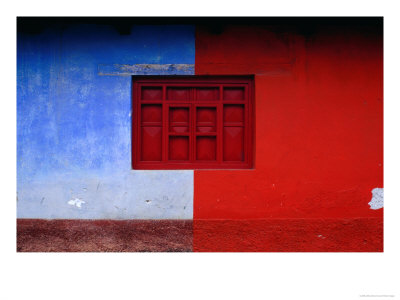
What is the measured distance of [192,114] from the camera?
5.02 metres

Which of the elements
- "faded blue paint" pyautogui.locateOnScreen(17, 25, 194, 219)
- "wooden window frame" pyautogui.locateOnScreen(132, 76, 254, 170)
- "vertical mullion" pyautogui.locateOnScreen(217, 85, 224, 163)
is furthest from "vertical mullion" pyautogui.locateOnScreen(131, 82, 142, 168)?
"vertical mullion" pyautogui.locateOnScreen(217, 85, 224, 163)

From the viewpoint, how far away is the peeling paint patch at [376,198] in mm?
4906

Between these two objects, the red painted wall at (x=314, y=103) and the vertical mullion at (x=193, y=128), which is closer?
the red painted wall at (x=314, y=103)

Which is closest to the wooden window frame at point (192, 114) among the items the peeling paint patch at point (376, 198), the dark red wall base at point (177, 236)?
the dark red wall base at point (177, 236)

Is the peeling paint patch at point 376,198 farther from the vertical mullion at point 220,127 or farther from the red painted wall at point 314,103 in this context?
the vertical mullion at point 220,127

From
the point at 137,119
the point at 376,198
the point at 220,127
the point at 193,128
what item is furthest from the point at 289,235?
the point at 137,119

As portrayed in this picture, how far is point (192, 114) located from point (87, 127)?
148 centimetres

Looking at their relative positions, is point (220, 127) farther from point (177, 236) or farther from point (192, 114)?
point (177, 236)

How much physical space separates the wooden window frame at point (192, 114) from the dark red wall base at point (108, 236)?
2.73ft

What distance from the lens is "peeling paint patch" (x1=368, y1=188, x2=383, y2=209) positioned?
16.1 ft

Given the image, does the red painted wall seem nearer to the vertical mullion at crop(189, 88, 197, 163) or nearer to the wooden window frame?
the wooden window frame

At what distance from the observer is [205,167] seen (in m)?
5.02

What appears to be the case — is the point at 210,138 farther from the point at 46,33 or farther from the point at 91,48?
the point at 46,33

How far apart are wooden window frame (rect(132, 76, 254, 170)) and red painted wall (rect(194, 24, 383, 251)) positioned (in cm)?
Answer: 15
